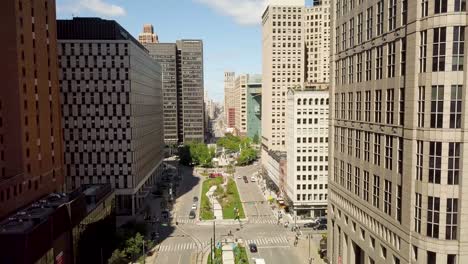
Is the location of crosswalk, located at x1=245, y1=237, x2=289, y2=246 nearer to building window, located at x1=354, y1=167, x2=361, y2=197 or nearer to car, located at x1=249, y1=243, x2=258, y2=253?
car, located at x1=249, y1=243, x2=258, y2=253

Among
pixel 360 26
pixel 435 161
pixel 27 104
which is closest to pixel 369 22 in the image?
pixel 360 26

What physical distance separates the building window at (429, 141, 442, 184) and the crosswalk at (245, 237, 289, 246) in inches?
2272

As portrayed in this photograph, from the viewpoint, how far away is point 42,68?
245 ft

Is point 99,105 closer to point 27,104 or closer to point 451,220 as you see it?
point 27,104

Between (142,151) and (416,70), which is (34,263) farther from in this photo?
(142,151)

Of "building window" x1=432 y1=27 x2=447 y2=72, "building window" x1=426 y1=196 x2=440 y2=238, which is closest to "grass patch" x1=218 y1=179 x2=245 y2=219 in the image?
"building window" x1=426 y1=196 x2=440 y2=238

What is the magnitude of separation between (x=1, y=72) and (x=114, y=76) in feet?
177

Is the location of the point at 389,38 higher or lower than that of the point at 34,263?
higher

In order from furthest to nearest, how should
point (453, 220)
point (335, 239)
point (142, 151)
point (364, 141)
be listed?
point (142, 151) → point (335, 239) → point (364, 141) → point (453, 220)

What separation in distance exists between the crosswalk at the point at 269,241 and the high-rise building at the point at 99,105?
4369 cm

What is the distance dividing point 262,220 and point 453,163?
3109 inches

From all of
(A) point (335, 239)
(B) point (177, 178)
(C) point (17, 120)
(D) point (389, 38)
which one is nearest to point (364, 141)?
(D) point (389, 38)

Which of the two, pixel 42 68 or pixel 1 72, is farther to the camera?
pixel 42 68

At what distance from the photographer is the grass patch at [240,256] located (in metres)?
81.5
